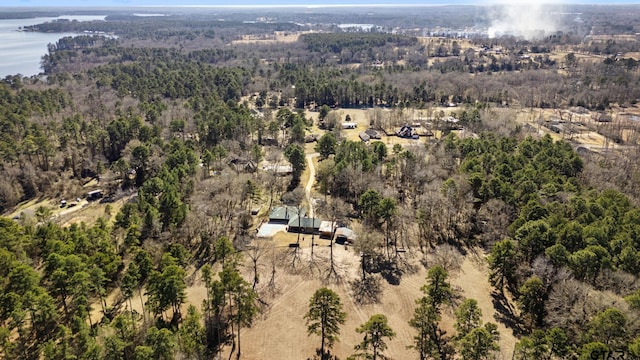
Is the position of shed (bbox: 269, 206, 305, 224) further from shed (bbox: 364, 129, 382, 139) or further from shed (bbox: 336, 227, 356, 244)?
shed (bbox: 364, 129, 382, 139)

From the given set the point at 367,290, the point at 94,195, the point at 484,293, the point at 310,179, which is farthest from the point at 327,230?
the point at 94,195

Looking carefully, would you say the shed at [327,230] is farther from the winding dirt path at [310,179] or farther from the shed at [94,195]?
the shed at [94,195]

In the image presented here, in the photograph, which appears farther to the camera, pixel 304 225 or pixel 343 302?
pixel 304 225

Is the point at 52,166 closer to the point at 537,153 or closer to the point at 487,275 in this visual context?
the point at 487,275

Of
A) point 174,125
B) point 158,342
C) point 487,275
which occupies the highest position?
point 174,125

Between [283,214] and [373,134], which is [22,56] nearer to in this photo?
[373,134]

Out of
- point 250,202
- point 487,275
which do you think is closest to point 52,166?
point 250,202

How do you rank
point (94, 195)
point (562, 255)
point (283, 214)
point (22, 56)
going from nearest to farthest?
point (562, 255) → point (283, 214) → point (94, 195) → point (22, 56)
